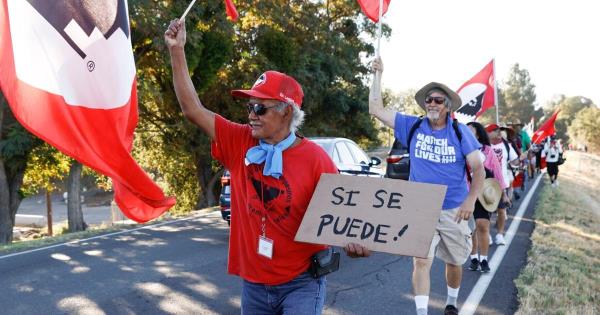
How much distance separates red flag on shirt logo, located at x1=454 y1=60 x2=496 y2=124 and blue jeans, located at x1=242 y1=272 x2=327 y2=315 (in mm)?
8720

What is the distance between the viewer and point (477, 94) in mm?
11477

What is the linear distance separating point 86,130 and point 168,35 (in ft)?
2.24

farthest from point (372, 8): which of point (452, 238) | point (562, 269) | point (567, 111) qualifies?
point (567, 111)

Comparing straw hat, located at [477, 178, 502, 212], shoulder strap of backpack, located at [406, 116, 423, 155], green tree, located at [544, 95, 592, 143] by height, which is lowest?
straw hat, located at [477, 178, 502, 212]

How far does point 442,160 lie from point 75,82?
117 inches

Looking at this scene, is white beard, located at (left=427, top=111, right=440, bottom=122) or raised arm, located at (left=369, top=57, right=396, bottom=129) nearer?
white beard, located at (left=427, top=111, right=440, bottom=122)

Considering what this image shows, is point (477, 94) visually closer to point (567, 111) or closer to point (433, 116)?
point (433, 116)

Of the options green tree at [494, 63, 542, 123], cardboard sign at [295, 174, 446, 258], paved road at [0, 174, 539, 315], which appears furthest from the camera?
green tree at [494, 63, 542, 123]

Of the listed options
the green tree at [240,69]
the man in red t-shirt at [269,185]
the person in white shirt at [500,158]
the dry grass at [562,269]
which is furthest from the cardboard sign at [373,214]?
the green tree at [240,69]

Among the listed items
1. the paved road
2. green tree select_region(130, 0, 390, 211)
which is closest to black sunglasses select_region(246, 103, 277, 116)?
the paved road

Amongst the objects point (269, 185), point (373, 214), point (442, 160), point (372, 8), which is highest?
point (372, 8)

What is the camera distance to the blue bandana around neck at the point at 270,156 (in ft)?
9.92

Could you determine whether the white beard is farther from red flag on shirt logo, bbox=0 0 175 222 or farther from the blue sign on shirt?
red flag on shirt logo, bbox=0 0 175 222

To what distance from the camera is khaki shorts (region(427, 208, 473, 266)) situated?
5.20 meters
